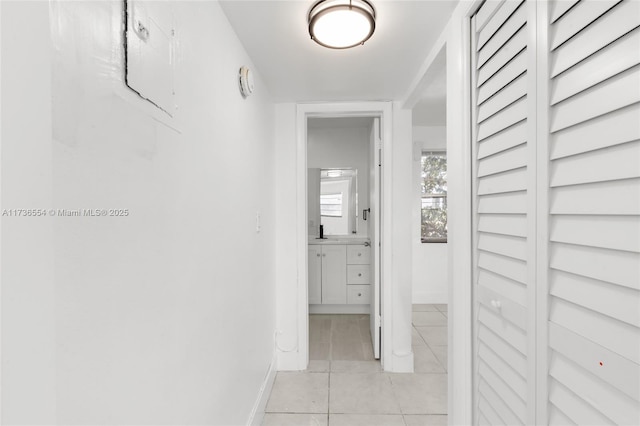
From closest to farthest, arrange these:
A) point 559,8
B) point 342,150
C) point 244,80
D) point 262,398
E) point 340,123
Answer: point 559,8 < point 244,80 < point 262,398 < point 340,123 < point 342,150

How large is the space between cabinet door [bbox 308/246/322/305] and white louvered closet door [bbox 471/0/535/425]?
2849 millimetres

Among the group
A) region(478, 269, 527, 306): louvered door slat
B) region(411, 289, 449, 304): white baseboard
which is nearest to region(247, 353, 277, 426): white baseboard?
region(478, 269, 527, 306): louvered door slat

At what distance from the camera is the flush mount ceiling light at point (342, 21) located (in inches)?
50.5

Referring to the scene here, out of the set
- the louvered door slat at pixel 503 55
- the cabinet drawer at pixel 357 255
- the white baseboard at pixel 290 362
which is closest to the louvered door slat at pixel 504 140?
the louvered door slat at pixel 503 55

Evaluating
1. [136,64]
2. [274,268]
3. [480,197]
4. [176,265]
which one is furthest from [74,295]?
[274,268]

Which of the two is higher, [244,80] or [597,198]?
[244,80]

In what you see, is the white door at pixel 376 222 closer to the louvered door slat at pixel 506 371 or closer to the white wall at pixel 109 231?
the louvered door slat at pixel 506 371

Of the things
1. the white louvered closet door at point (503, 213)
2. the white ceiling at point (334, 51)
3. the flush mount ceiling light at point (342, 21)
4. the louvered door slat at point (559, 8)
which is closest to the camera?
the louvered door slat at point (559, 8)

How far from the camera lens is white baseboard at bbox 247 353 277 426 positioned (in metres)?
1.84

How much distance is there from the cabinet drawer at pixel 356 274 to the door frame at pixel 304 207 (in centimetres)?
134

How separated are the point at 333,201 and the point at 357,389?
2.55 metres

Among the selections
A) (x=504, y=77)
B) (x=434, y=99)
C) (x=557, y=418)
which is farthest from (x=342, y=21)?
(x=434, y=99)

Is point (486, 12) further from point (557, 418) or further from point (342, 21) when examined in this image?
point (557, 418)

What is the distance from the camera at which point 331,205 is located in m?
4.43
